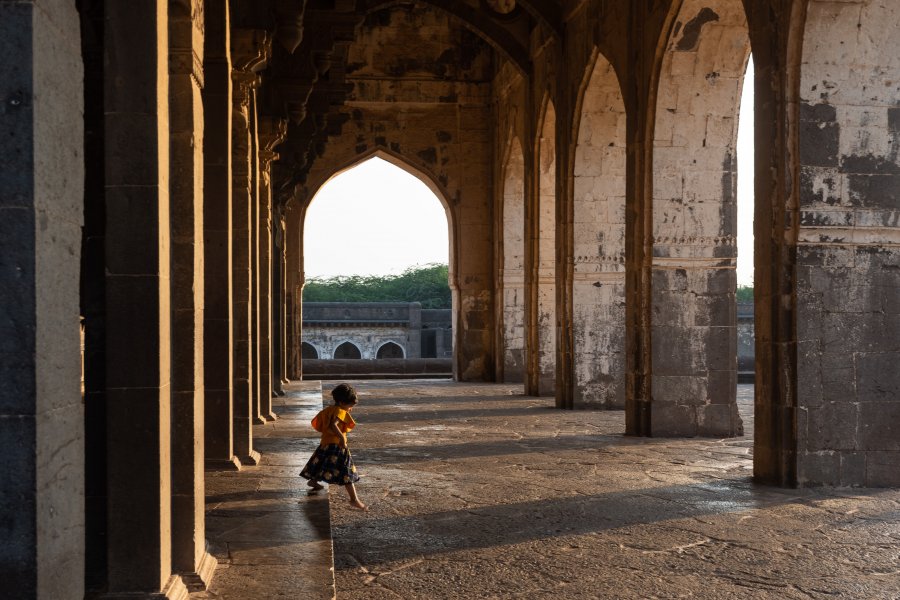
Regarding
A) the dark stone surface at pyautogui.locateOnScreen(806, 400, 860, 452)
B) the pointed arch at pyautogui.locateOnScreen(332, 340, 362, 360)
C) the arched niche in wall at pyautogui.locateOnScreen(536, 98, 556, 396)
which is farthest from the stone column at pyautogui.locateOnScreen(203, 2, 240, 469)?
the pointed arch at pyautogui.locateOnScreen(332, 340, 362, 360)

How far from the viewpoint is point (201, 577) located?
4.11 m

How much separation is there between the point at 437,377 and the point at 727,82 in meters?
15.0

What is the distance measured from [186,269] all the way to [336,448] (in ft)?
7.69

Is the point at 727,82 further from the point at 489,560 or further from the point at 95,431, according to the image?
the point at 95,431

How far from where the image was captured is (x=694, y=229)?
10844 millimetres

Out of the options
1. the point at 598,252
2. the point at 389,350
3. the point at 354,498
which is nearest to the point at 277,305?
the point at 598,252

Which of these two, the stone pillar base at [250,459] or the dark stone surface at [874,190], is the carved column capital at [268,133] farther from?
the dark stone surface at [874,190]

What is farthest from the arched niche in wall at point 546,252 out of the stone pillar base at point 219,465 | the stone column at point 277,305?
the stone pillar base at point 219,465

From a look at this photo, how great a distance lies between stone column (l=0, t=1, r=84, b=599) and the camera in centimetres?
207

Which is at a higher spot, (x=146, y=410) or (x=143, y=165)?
(x=143, y=165)

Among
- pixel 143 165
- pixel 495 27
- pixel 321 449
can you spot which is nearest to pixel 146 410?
pixel 143 165

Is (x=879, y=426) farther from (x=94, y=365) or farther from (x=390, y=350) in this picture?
(x=390, y=350)

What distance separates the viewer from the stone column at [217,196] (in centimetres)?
610

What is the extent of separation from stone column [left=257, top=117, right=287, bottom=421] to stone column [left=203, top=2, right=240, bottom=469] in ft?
17.9
